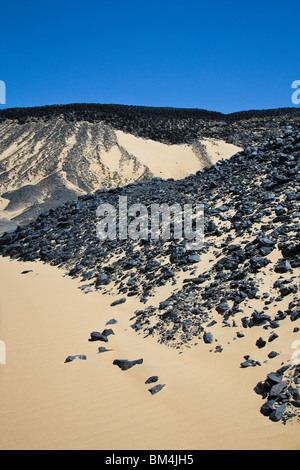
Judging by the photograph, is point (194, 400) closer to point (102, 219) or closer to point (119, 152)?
point (102, 219)

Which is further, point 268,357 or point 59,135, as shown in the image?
point 59,135

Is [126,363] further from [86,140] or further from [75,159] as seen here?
[86,140]

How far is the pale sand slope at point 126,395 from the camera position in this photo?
3.51 meters

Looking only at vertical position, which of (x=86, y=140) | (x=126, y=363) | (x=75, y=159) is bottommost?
(x=126, y=363)

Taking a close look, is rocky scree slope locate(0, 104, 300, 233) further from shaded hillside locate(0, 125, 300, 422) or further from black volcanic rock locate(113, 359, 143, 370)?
black volcanic rock locate(113, 359, 143, 370)

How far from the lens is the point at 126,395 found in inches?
169

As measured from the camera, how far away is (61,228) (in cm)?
1256

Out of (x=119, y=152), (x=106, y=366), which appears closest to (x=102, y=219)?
(x=106, y=366)

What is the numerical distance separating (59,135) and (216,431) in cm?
3991

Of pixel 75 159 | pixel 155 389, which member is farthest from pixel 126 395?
pixel 75 159

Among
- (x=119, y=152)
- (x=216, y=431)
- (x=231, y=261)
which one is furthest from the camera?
(x=119, y=152)

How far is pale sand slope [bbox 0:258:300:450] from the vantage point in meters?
3.51

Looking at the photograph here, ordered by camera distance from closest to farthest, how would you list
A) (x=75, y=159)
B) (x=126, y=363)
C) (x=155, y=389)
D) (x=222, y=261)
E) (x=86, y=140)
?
(x=155, y=389)
(x=126, y=363)
(x=222, y=261)
(x=75, y=159)
(x=86, y=140)

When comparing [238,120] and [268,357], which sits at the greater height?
[238,120]
